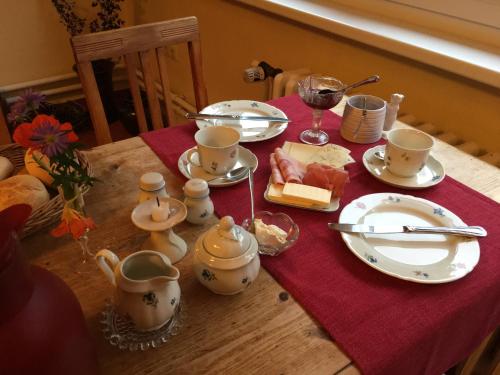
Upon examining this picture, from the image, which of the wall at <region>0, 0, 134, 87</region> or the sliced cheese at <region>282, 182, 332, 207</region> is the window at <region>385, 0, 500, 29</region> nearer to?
the sliced cheese at <region>282, 182, 332, 207</region>

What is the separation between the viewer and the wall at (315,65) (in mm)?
1179

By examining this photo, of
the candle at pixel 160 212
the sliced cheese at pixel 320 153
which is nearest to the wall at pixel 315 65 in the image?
the sliced cheese at pixel 320 153

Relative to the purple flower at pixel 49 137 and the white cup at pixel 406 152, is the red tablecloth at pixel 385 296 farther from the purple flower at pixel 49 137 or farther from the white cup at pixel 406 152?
the purple flower at pixel 49 137

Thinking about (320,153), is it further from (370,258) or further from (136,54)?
(136,54)

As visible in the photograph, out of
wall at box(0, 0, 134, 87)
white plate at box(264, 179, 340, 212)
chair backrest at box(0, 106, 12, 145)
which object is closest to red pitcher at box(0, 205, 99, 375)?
white plate at box(264, 179, 340, 212)

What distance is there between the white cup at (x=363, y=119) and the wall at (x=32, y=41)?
7.43 ft

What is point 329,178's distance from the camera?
798 mm

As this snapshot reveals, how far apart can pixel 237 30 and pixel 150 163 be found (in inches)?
50.4

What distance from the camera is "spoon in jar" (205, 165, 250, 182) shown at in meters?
0.85

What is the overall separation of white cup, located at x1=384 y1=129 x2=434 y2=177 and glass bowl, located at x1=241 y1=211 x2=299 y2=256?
271mm

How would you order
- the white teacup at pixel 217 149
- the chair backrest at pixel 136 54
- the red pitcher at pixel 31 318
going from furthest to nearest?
the chair backrest at pixel 136 54 → the white teacup at pixel 217 149 → the red pitcher at pixel 31 318

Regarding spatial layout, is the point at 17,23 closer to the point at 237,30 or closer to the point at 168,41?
the point at 237,30

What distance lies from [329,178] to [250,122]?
33cm

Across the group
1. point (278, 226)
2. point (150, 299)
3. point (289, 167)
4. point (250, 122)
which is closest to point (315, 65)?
point (250, 122)
